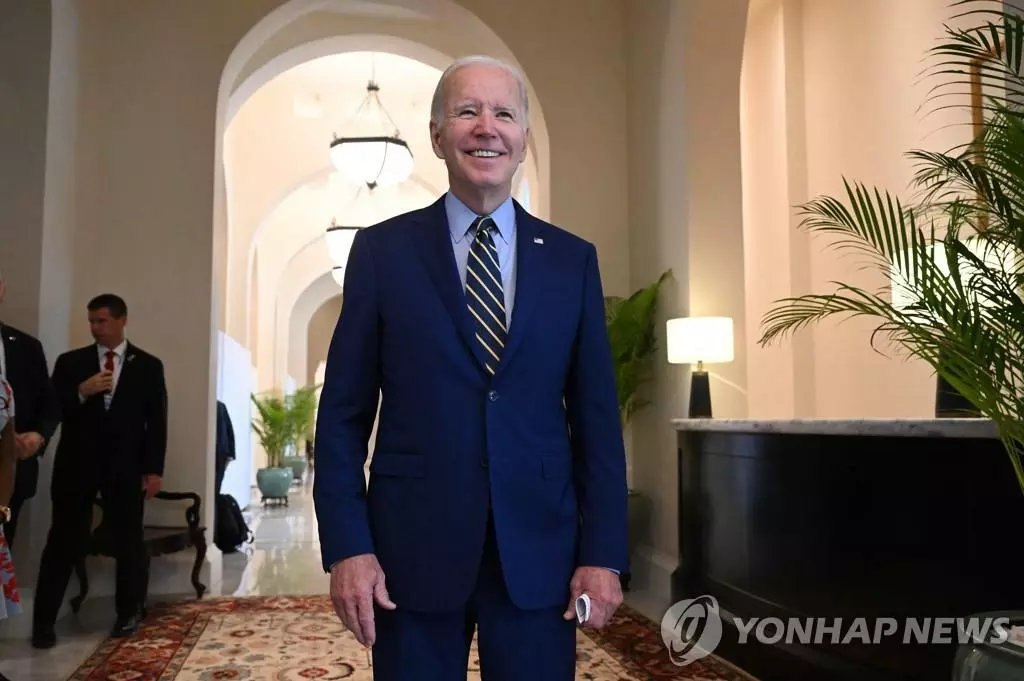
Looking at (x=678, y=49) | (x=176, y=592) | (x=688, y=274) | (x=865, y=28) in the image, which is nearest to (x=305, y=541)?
(x=176, y=592)

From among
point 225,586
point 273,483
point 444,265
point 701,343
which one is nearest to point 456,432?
point 444,265

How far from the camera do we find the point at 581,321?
1.65 m

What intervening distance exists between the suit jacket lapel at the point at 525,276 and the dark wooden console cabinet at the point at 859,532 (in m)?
1.86

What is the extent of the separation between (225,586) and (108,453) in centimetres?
188

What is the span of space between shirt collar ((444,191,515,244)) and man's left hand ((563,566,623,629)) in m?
0.62

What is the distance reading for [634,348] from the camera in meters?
6.07

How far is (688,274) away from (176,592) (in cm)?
411

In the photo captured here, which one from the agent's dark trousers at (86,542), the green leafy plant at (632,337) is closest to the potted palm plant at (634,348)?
the green leafy plant at (632,337)

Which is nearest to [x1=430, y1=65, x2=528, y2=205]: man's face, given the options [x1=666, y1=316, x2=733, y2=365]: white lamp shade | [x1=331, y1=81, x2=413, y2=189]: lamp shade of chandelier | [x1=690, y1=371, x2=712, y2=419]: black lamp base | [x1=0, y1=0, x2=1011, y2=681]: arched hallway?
[x1=0, y1=0, x2=1011, y2=681]: arched hallway

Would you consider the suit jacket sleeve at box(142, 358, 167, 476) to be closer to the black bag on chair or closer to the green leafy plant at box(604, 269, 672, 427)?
the green leafy plant at box(604, 269, 672, 427)

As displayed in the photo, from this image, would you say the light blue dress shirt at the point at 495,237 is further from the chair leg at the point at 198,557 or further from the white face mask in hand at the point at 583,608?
the chair leg at the point at 198,557

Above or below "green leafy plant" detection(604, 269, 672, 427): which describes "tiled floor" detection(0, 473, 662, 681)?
below

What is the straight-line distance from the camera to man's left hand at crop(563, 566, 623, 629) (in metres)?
1.53

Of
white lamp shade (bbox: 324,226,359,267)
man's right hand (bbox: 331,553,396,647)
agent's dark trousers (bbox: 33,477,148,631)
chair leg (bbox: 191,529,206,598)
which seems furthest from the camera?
white lamp shade (bbox: 324,226,359,267)
